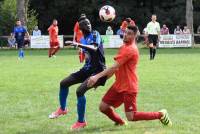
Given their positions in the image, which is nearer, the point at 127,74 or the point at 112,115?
the point at 127,74

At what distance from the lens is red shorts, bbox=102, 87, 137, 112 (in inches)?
341

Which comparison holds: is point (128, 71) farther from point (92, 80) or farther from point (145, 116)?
point (145, 116)

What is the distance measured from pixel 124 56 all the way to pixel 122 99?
76 cm

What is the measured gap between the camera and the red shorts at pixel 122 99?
866cm

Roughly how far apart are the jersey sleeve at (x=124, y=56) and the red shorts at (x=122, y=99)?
50 centimetres

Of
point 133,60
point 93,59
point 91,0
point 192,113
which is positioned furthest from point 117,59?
point 91,0

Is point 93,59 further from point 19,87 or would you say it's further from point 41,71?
point 41,71

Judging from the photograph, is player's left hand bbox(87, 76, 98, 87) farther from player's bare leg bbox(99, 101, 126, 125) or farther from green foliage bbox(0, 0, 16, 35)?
green foliage bbox(0, 0, 16, 35)

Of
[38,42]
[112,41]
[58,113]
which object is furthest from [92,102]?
[38,42]

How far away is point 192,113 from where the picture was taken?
1064 centimetres

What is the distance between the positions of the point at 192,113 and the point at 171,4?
167 feet

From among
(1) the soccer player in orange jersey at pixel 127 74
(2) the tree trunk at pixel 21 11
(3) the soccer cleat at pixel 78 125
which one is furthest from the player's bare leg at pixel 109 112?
(2) the tree trunk at pixel 21 11

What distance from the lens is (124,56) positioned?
8539 millimetres

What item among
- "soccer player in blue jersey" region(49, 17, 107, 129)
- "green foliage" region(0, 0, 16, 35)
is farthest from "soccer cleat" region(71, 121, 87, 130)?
"green foliage" region(0, 0, 16, 35)
